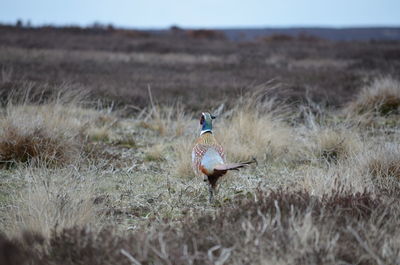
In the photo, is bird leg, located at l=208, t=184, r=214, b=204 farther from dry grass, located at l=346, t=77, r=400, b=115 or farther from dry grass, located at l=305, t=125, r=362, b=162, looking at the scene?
dry grass, located at l=346, t=77, r=400, b=115

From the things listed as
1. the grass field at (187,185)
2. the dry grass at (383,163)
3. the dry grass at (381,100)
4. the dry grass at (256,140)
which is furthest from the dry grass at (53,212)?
the dry grass at (381,100)

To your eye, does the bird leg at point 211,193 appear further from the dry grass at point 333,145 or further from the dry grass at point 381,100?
the dry grass at point 381,100

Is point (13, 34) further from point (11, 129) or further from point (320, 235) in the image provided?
point (320, 235)

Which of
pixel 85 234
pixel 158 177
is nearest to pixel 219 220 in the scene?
pixel 85 234

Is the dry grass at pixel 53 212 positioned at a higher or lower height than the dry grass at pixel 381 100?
lower

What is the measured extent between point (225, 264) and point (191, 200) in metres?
1.75

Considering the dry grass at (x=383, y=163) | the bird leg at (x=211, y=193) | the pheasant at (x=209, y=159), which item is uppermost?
the pheasant at (x=209, y=159)

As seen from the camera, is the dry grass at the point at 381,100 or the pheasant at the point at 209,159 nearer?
the pheasant at the point at 209,159

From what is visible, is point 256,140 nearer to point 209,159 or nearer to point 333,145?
point 333,145

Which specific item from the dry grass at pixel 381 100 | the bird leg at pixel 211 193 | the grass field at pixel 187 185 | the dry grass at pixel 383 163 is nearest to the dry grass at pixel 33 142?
the grass field at pixel 187 185

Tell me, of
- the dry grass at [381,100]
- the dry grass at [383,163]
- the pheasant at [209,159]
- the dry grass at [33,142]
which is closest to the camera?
the pheasant at [209,159]

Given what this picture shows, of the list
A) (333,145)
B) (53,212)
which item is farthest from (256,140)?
(53,212)

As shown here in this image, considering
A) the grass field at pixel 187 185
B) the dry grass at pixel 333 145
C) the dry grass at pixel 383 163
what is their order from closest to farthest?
the grass field at pixel 187 185 < the dry grass at pixel 383 163 < the dry grass at pixel 333 145

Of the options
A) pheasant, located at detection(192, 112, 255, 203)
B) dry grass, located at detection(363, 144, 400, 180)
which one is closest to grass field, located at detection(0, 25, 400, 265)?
dry grass, located at detection(363, 144, 400, 180)
